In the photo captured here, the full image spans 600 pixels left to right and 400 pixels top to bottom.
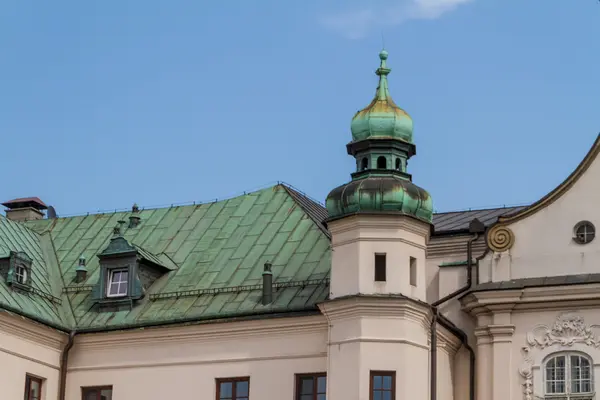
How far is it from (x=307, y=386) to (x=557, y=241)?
7.53m

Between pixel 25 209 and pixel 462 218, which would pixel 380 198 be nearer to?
pixel 462 218

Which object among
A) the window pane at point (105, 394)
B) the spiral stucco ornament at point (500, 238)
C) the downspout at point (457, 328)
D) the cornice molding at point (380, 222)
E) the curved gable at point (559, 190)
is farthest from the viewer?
the window pane at point (105, 394)

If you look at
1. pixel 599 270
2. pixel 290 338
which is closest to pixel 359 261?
pixel 290 338

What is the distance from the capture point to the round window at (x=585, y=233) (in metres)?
41.6

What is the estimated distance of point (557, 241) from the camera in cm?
4191

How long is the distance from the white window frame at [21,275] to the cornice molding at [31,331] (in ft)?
5.75

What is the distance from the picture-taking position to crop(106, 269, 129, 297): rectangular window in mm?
45875

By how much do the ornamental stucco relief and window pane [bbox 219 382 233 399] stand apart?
7.73 metres

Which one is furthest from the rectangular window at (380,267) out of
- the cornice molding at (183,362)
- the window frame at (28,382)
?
the window frame at (28,382)

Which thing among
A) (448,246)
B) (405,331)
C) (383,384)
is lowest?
(383,384)

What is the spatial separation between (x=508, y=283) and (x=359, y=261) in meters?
3.99

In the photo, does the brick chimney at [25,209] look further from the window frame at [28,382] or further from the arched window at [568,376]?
the arched window at [568,376]

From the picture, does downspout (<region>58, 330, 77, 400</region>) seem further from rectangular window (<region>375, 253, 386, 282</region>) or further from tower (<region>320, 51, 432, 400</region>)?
rectangular window (<region>375, 253, 386, 282</region>)

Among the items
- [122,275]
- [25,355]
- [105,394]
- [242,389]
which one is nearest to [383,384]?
[242,389]
